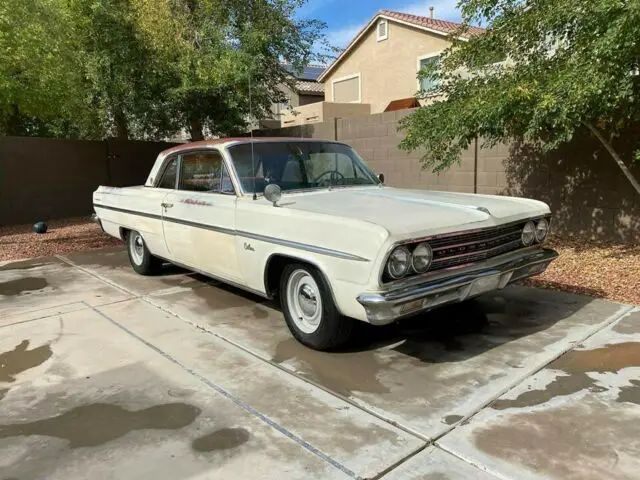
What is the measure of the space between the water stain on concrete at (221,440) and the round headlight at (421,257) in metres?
1.53

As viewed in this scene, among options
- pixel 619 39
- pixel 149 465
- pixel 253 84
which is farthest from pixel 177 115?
pixel 149 465

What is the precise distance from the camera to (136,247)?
7.10m

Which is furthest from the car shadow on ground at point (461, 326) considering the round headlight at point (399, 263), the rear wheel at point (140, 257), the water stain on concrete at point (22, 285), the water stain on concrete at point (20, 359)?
the water stain on concrete at point (22, 285)

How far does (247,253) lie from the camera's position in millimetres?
4660

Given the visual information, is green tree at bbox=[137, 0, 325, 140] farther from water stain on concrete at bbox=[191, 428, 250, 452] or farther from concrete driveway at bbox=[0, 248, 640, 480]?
water stain on concrete at bbox=[191, 428, 250, 452]

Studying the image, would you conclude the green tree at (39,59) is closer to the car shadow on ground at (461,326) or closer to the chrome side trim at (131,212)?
the chrome side trim at (131,212)

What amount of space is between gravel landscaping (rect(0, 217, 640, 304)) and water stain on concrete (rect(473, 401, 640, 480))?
8.69 ft

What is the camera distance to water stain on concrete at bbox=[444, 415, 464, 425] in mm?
3135

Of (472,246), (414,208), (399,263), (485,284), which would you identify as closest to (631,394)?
(485,284)

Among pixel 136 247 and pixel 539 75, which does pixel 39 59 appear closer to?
pixel 136 247

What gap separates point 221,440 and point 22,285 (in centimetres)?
485

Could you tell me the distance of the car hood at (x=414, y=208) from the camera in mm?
3751

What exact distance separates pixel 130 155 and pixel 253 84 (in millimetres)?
4175

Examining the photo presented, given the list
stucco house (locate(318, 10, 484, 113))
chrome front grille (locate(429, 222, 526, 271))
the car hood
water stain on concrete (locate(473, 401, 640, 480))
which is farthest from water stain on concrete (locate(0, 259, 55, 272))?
stucco house (locate(318, 10, 484, 113))
